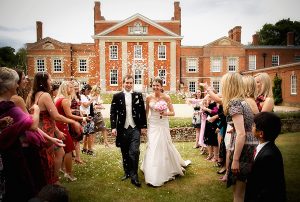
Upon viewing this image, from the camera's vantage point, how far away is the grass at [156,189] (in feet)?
16.7

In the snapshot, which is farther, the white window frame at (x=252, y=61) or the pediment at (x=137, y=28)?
the white window frame at (x=252, y=61)

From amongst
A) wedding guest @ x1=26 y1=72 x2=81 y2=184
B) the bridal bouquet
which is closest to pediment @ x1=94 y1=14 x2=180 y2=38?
the bridal bouquet

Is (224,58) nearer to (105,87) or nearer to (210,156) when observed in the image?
(105,87)

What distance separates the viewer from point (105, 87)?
3853 centimetres

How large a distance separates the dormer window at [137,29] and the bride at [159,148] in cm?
3410

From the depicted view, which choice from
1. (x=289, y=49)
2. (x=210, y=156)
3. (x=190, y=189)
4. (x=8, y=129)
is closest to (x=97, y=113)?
(x=210, y=156)

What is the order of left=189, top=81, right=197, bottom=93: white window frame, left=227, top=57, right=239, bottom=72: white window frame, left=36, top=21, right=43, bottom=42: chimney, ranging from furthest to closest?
1. left=36, top=21, right=43, bottom=42: chimney
2. left=227, top=57, right=239, bottom=72: white window frame
3. left=189, top=81, right=197, bottom=93: white window frame

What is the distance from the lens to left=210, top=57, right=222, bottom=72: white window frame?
41.8 meters

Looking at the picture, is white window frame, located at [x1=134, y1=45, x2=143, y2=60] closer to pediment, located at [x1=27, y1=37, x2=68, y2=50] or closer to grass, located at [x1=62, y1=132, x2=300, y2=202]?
pediment, located at [x1=27, y1=37, x2=68, y2=50]

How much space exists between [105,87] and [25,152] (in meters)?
35.4

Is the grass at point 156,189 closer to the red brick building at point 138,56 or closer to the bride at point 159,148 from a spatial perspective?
the bride at point 159,148

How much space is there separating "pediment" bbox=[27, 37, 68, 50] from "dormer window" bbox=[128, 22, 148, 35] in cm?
989

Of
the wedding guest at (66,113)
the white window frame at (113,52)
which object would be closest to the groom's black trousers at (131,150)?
the wedding guest at (66,113)

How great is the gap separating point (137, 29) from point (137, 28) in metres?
0.14
